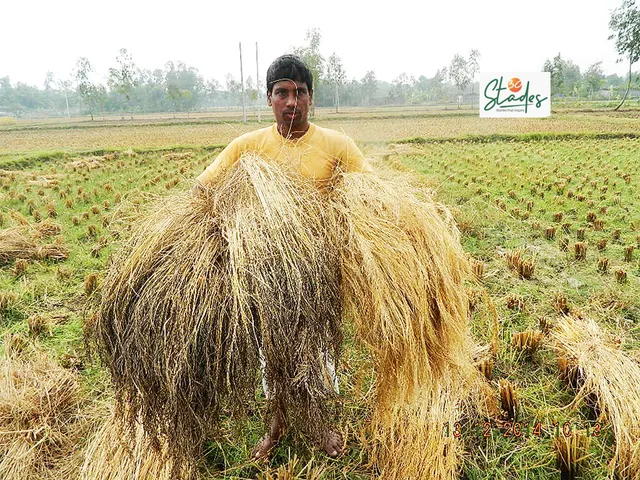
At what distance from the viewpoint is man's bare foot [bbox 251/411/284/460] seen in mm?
1958

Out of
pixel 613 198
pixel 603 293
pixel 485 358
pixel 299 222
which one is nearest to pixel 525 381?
pixel 485 358

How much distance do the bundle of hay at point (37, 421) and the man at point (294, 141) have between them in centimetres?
119

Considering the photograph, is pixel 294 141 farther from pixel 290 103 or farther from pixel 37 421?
pixel 37 421

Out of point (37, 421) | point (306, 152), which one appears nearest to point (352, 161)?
point (306, 152)

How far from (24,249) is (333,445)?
4687 mm

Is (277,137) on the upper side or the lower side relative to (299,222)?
upper

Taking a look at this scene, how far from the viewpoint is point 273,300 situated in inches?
49.8

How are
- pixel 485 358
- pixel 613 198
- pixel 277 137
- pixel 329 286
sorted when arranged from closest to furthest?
pixel 329 286 → pixel 277 137 → pixel 485 358 → pixel 613 198

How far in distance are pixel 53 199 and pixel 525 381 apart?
28.1 ft

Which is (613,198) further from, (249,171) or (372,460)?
(249,171)

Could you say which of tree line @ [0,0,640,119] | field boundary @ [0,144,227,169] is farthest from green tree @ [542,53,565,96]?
field boundary @ [0,144,227,169]

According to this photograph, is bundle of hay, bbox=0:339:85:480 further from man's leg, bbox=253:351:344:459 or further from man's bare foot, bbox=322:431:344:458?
man's bare foot, bbox=322:431:344:458

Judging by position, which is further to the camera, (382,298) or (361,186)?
(361,186)

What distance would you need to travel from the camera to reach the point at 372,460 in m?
1.89
